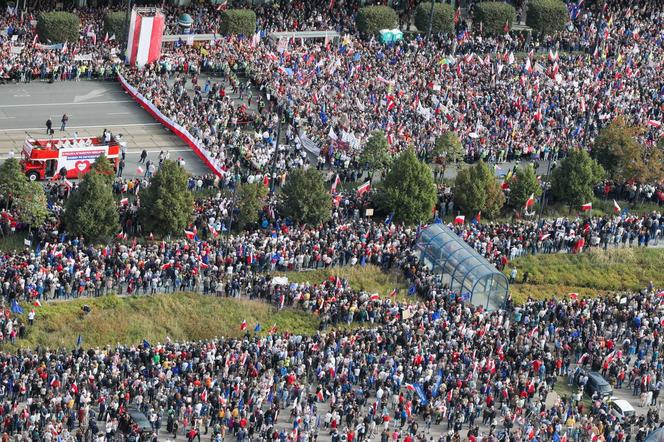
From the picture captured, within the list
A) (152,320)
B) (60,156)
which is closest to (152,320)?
(152,320)

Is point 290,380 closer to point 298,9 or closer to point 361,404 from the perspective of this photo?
point 361,404

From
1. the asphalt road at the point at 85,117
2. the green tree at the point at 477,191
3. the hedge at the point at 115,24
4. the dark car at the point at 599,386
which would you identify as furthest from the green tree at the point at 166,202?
the hedge at the point at 115,24

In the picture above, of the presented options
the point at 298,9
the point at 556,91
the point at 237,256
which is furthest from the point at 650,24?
the point at 237,256

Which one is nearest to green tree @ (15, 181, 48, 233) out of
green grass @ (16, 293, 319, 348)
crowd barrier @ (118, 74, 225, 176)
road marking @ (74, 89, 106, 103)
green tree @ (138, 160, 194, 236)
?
green tree @ (138, 160, 194, 236)

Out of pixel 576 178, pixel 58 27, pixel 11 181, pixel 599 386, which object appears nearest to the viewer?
pixel 599 386

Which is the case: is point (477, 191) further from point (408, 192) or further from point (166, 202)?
point (166, 202)

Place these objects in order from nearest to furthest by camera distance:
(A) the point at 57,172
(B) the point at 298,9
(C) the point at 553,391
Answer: (C) the point at 553,391
(A) the point at 57,172
(B) the point at 298,9
